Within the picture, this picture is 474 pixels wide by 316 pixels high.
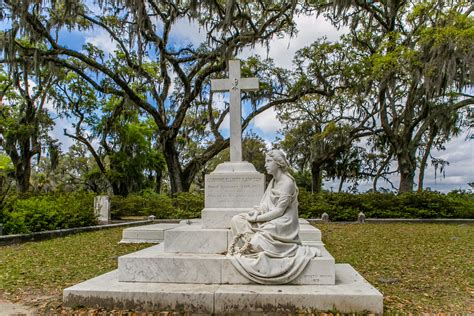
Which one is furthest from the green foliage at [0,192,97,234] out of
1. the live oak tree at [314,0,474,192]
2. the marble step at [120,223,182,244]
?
the live oak tree at [314,0,474,192]

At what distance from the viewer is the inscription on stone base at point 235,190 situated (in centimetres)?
643

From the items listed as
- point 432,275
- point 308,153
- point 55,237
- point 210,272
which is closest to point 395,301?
point 432,275

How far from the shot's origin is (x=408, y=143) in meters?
18.6

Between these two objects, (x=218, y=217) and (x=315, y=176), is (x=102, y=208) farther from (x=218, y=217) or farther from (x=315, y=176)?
(x=315, y=176)

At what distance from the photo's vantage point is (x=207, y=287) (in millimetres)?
4125

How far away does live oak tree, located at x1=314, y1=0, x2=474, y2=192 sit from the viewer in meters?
14.4

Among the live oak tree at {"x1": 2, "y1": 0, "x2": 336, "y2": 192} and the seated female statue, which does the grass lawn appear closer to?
the seated female statue

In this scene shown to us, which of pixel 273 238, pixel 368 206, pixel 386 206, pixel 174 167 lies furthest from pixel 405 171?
pixel 273 238

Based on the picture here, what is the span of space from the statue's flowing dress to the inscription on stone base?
6.15 feet

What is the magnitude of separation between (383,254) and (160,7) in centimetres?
1568

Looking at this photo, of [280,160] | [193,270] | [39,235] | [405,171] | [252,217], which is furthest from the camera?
[405,171]

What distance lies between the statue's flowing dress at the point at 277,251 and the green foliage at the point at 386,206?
1113 centimetres

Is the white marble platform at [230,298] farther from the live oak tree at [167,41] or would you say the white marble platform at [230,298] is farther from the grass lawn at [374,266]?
the live oak tree at [167,41]

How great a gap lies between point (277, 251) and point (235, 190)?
7.65 ft
